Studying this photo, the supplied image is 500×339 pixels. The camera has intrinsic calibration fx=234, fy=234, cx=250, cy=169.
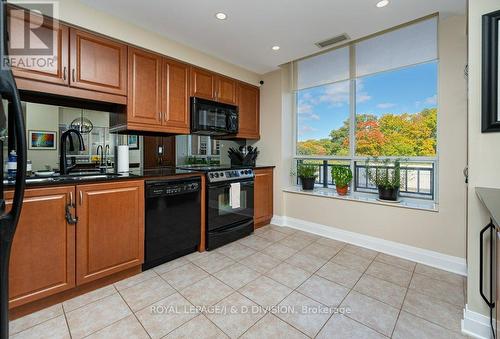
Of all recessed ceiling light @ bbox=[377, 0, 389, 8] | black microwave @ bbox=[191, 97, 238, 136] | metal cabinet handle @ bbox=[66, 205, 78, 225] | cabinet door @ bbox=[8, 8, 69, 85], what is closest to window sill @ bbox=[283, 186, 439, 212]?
black microwave @ bbox=[191, 97, 238, 136]

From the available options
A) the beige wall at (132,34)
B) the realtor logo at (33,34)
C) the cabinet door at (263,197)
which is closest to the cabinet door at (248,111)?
the beige wall at (132,34)

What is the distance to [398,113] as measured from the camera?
2.72 meters

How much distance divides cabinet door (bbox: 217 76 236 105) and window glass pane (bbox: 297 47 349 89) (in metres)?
1.01

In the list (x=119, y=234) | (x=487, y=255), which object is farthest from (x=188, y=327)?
(x=487, y=255)

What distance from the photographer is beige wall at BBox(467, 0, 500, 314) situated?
1.42m

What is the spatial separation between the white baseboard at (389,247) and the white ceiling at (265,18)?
232 centimetres

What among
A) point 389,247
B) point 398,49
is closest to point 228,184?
point 389,247

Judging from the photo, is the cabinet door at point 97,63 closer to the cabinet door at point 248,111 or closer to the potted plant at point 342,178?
the cabinet door at point 248,111

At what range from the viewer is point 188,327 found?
1533 millimetres

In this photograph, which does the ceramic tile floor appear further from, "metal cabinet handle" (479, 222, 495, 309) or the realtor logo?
the realtor logo

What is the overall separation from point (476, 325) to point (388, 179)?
1.58 metres

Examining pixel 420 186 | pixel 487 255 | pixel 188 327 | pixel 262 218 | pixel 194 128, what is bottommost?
pixel 188 327

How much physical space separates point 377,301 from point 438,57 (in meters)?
2.39

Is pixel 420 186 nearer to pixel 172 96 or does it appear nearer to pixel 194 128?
pixel 194 128
